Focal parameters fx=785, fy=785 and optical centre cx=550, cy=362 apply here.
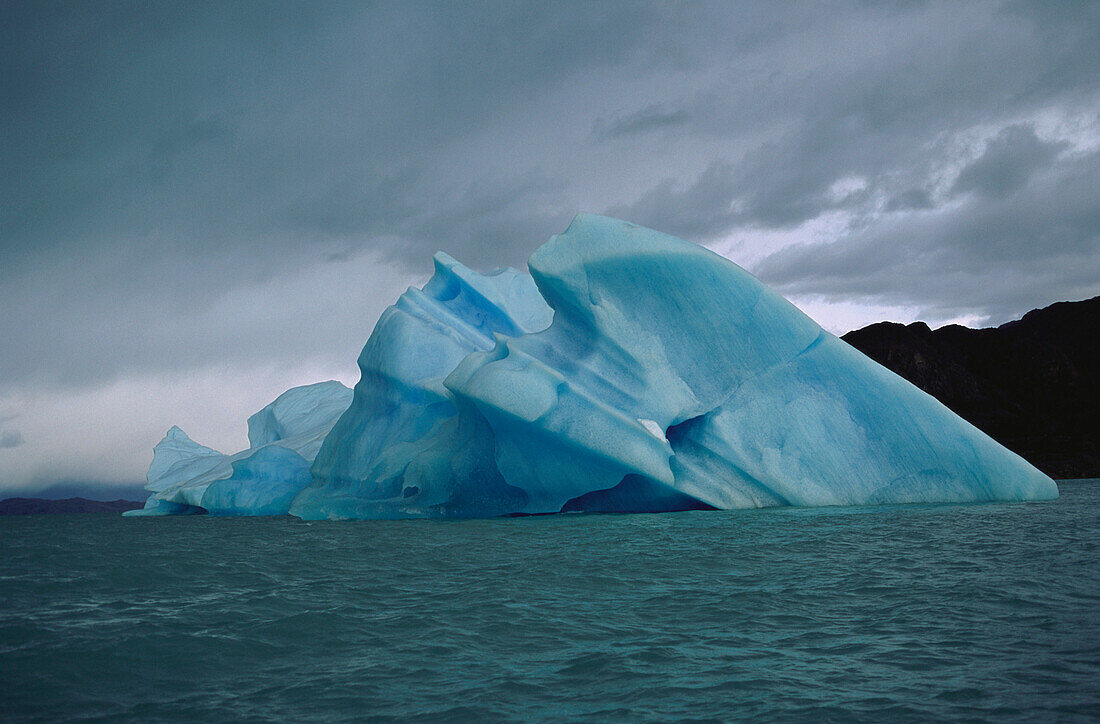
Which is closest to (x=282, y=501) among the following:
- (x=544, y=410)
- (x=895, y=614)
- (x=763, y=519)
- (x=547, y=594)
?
(x=544, y=410)

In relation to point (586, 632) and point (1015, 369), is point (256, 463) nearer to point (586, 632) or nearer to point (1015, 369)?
point (586, 632)

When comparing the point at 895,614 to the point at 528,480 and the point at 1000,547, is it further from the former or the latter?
the point at 528,480

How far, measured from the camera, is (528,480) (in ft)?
37.1

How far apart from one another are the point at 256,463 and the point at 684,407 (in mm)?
10530

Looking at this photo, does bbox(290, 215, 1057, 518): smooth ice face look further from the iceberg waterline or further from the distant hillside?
the distant hillside

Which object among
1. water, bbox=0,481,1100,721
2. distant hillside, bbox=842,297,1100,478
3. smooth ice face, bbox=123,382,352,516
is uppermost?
distant hillside, bbox=842,297,1100,478

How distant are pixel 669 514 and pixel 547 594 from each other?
6084 mm

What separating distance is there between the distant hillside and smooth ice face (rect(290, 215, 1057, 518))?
43.5m

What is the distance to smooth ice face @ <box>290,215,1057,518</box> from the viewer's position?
10.7 m

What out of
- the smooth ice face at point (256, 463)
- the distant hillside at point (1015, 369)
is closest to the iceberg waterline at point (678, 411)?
the smooth ice face at point (256, 463)

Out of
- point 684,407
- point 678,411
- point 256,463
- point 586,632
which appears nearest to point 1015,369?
point 684,407

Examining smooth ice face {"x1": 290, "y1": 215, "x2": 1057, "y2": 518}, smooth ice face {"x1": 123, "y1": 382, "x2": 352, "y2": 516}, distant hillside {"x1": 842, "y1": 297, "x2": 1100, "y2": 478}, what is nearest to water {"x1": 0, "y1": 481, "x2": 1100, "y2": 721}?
smooth ice face {"x1": 290, "y1": 215, "x2": 1057, "y2": 518}

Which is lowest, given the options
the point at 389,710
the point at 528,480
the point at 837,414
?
the point at 389,710

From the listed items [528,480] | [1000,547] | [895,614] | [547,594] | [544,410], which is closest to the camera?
[895,614]
